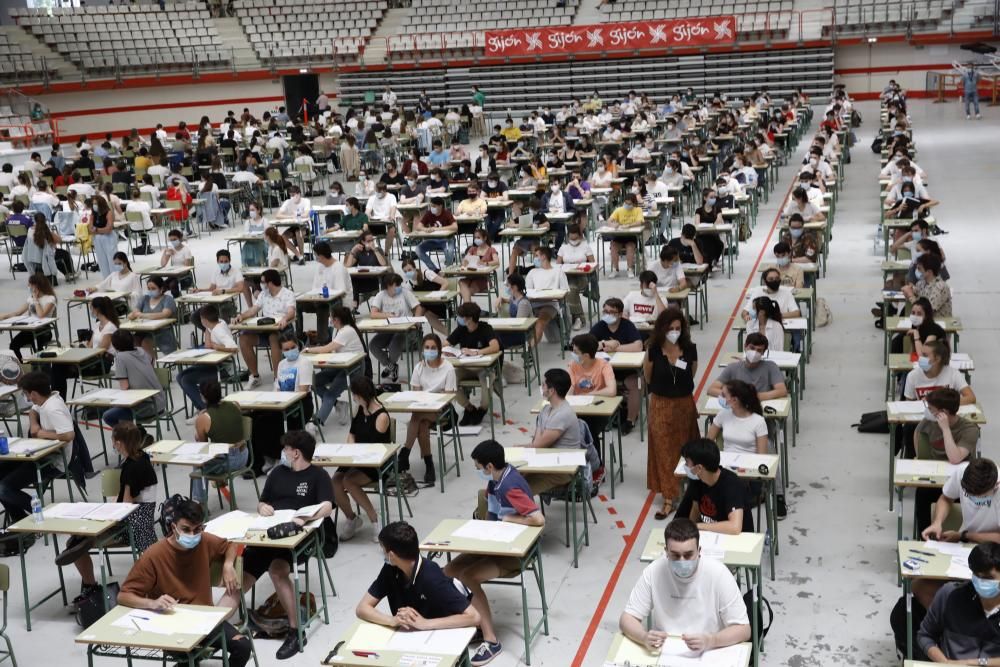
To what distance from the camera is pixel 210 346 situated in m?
11.4

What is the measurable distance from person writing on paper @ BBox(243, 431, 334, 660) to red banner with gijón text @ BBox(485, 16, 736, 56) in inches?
1286

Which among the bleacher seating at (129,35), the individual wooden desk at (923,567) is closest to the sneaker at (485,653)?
the individual wooden desk at (923,567)

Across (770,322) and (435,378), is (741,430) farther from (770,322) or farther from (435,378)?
(435,378)

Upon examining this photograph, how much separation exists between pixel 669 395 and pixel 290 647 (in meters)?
3.25

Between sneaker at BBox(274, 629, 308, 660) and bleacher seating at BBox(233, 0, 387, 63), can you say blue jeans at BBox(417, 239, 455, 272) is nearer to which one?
sneaker at BBox(274, 629, 308, 660)

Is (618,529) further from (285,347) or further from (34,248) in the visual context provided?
(34,248)

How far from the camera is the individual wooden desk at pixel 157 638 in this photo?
558cm

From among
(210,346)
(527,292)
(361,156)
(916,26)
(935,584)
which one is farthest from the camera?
(916,26)

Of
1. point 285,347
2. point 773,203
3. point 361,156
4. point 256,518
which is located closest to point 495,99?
point 361,156

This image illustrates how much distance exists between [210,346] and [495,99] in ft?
96.2

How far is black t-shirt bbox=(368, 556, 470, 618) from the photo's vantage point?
5.71m

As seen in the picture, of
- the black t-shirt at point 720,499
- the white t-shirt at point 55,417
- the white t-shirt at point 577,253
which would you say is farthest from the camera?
the white t-shirt at point 577,253

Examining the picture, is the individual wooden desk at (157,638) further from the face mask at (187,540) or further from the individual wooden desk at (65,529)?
the individual wooden desk at (65,529)

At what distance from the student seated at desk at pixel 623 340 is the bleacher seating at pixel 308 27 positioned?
3306cm
